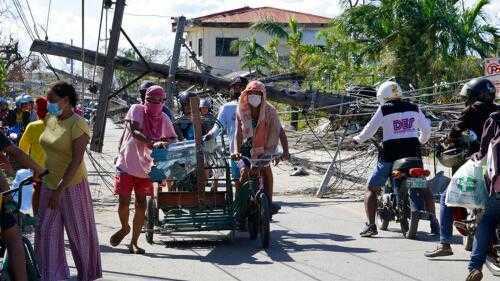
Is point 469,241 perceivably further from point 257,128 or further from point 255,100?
point 255,100

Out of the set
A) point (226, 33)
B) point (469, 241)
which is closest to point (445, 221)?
point (469, 241)

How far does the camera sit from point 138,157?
8898 mm

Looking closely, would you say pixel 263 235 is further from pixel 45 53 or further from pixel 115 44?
pixel 45 53

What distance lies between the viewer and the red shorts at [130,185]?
8.84m

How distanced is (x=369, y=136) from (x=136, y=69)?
9.17 m

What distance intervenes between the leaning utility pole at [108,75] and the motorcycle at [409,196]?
605 centimetres

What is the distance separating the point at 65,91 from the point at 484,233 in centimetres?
352

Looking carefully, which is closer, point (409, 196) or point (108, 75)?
point (409, 196)

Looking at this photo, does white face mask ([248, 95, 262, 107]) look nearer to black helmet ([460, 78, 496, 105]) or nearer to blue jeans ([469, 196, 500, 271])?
black helmet ([460, 78, 496, 105])

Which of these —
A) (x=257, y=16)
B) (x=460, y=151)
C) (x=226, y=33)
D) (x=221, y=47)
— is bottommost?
(x=460, y=151)

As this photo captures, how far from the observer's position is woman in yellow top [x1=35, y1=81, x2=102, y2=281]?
22.5 ft

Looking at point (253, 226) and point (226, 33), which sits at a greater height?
point (226, 33)

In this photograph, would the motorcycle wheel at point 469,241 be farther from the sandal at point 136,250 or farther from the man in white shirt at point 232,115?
the sandal at point 136,250

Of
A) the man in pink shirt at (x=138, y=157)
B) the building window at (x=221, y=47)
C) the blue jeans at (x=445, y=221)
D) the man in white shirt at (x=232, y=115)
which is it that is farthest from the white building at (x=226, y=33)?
the blue jeans at (x=445, y=221)
